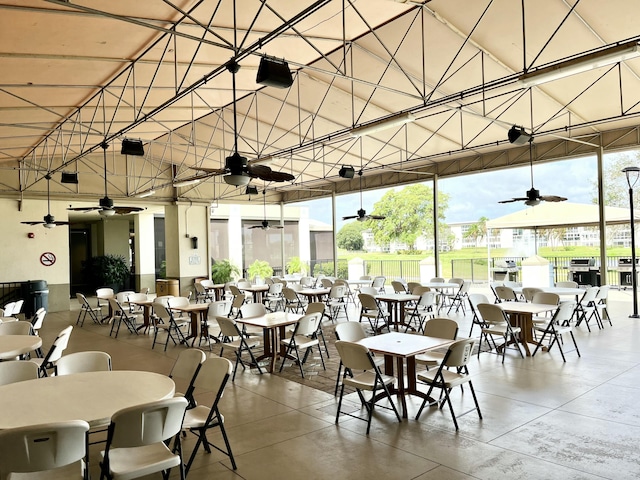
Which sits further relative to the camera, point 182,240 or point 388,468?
point 182,240

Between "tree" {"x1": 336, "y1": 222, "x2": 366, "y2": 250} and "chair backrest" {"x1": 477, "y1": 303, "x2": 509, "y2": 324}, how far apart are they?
28.2 metres

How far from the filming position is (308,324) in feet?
21.1

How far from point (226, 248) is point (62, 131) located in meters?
10.5

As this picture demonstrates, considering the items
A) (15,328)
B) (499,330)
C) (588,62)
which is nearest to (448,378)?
(499,330)

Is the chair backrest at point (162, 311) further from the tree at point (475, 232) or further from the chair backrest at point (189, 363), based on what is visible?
the tree at point (475, 232)

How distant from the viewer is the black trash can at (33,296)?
41.3ft

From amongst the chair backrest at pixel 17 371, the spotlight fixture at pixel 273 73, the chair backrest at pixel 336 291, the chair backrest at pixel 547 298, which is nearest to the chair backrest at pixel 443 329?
the chair backrest at pixel 547 298

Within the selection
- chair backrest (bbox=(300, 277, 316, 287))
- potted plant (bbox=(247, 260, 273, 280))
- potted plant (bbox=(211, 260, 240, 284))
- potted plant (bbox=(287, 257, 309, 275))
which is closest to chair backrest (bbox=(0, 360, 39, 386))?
chair backrest (bbox=(300, 277, 316, 287))

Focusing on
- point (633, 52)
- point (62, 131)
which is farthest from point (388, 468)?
point (62, 131)

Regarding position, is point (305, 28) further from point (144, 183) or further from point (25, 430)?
point (144, 183)

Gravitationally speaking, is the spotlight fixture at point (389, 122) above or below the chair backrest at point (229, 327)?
above

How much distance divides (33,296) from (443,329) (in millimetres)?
11674

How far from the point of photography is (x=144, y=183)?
50.2ft

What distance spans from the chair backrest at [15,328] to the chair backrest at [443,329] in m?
5.21
